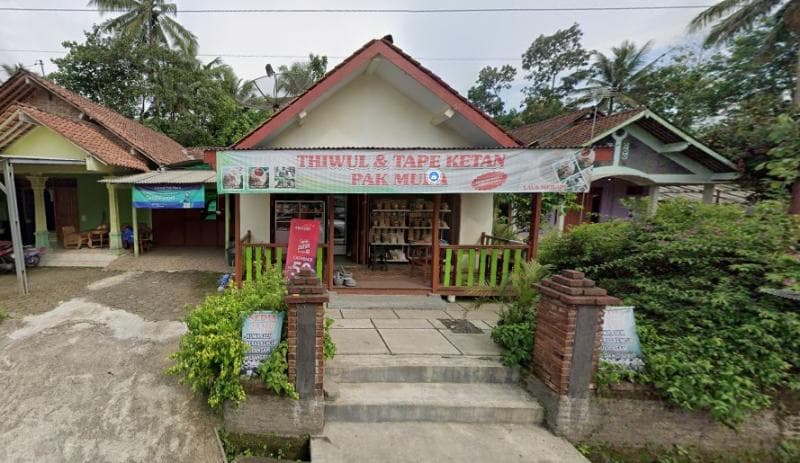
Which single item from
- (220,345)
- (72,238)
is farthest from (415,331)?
(72,238)

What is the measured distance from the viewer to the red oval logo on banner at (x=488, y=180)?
538 centimetres

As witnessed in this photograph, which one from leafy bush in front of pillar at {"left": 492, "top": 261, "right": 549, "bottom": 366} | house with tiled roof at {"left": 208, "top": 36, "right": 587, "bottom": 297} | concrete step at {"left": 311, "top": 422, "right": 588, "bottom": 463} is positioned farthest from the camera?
house with tiled roof at {"left": 208, "top": 36, "right": 587, "bottom": 297}

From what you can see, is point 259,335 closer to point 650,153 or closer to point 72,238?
point 72,238

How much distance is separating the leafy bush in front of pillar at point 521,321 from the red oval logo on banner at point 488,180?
153cm

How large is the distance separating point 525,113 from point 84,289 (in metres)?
26.8

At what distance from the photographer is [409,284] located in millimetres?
6414

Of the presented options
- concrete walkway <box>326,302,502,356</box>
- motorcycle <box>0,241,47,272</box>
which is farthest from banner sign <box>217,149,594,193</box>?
motorcycle <box>0,241,47,272</box>

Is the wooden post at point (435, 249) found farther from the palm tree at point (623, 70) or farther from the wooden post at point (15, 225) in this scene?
the palm tree at point (623, 70)

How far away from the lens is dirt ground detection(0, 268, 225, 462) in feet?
9.73

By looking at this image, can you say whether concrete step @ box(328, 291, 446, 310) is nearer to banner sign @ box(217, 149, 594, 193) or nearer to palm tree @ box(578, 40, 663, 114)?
banner sign @ box(217, 149, 594, 193)

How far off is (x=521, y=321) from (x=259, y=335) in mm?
3058

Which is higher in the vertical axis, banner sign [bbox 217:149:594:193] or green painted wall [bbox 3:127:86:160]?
green painted wall [bbox 3:127:86:160]

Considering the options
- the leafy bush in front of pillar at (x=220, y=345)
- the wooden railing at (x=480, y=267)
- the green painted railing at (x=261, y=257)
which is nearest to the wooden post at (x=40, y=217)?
the green painted railing at (x=261, y=257)

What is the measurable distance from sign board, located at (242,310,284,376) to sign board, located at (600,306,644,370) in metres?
3.26
